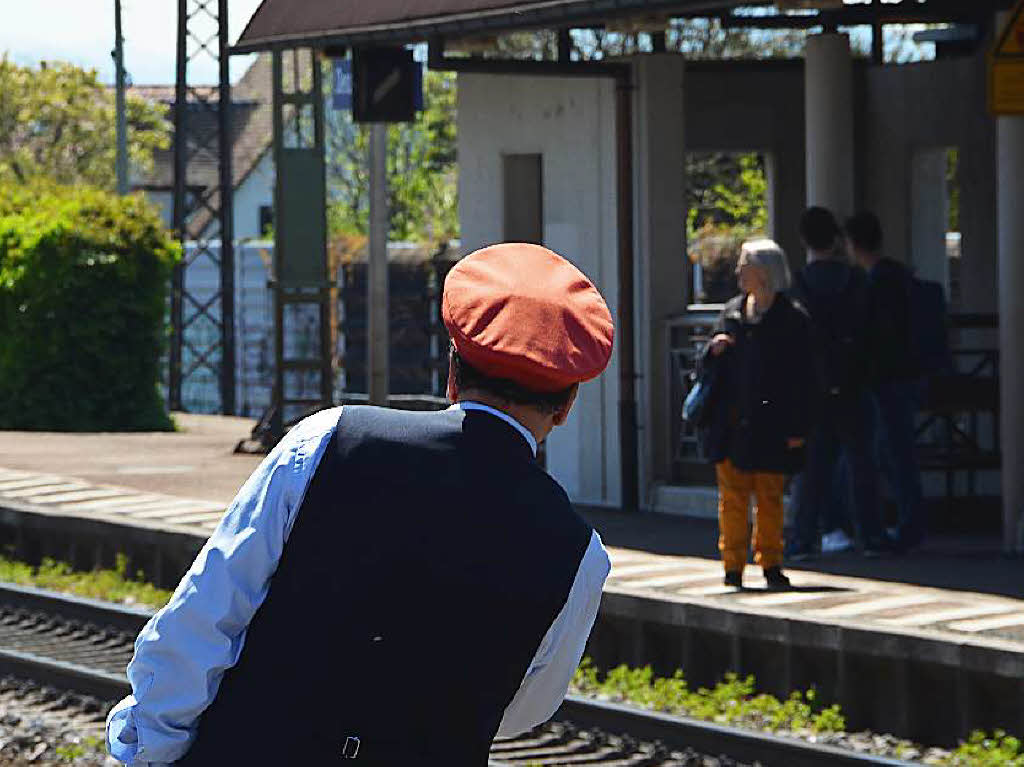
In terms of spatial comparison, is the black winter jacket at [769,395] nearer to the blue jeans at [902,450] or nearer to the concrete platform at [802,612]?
the concrete platform at [802,612]

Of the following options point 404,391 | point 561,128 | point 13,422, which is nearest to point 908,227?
point 561,128

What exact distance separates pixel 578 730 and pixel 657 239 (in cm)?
564

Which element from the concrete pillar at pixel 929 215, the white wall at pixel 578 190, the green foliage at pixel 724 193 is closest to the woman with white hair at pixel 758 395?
the white wall at pixel 578 190

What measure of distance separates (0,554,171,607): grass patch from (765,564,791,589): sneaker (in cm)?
356

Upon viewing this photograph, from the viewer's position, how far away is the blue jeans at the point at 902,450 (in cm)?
1129

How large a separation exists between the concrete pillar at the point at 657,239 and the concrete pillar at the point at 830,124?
38.0 inches

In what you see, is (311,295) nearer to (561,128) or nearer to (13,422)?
(13,422)

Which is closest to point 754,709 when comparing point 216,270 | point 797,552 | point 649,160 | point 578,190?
point 797,552

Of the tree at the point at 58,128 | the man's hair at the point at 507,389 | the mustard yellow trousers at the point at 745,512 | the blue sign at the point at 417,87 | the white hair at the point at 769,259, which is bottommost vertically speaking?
the mustard yellow trousers at the point at 745,512

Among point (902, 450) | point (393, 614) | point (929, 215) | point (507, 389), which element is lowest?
point (902, 450)

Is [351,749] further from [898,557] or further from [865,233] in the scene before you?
[865,233]

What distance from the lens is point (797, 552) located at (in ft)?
36.5

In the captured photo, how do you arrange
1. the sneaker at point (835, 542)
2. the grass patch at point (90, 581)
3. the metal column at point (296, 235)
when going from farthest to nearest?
the metal column at point (296, 235) < the grass patch at point (90, 581) < the sneaker at point (835, 542)

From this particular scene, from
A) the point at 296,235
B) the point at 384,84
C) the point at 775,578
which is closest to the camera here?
the point at 775,578
